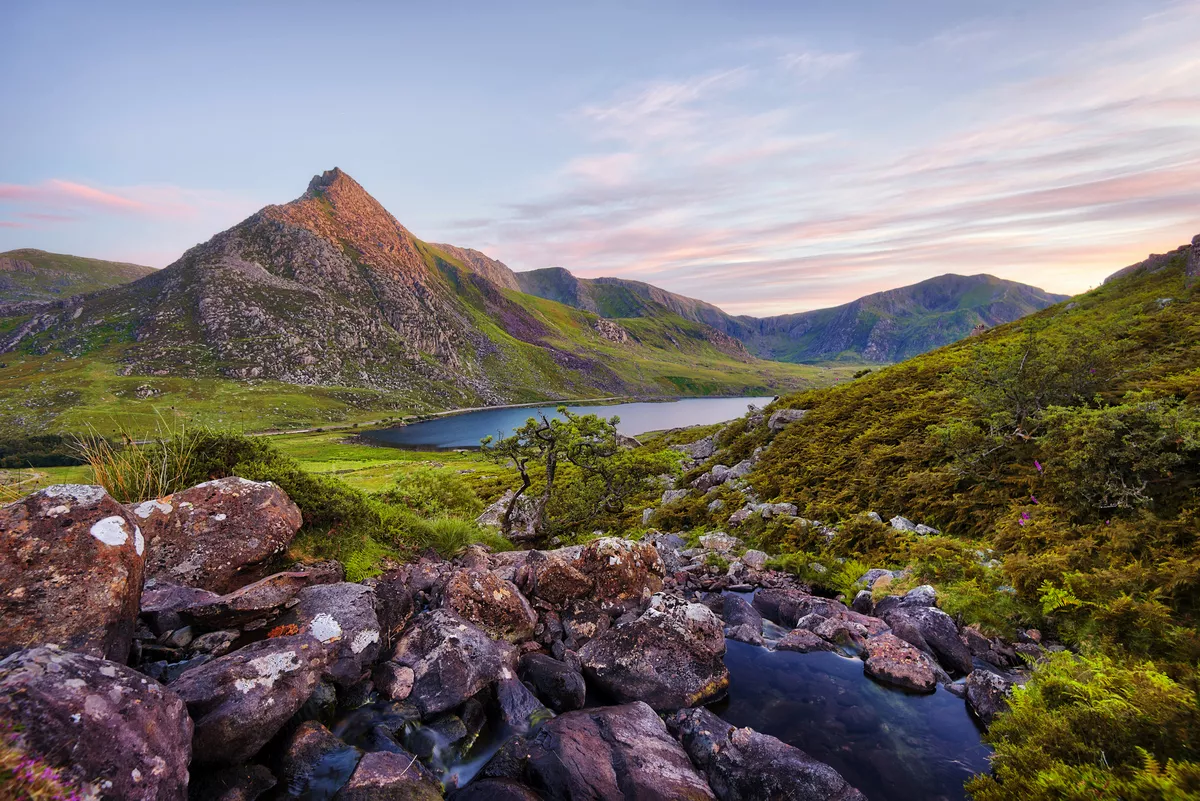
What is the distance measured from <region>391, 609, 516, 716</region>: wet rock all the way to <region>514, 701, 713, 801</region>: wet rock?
1.64m

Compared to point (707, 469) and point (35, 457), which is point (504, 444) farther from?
point (35, 457)

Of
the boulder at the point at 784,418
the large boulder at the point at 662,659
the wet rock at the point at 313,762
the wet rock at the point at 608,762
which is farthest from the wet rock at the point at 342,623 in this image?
the boulder at the point at 784,418

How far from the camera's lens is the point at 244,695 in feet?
22.5

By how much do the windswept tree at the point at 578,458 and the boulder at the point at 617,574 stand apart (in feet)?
24.5

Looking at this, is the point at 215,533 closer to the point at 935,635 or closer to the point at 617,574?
the point at 617,574

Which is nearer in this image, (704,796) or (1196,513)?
(704,796)

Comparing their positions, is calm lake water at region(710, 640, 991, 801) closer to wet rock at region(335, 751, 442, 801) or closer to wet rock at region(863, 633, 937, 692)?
wet rock at region(863, 633, 937, 692)

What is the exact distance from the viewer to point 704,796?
284 inches

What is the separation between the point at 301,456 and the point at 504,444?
109 meters

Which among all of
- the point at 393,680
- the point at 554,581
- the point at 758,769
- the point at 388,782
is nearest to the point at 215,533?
the point at 393,680

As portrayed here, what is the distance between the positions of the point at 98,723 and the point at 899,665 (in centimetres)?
1334

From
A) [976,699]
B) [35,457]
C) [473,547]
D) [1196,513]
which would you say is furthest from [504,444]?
[35,457]

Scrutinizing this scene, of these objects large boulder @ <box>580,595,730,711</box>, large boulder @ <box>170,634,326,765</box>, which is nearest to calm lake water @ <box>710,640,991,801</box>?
large boulder @ <box>580,595,730,711</box>

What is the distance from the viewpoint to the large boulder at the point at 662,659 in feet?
32.1
